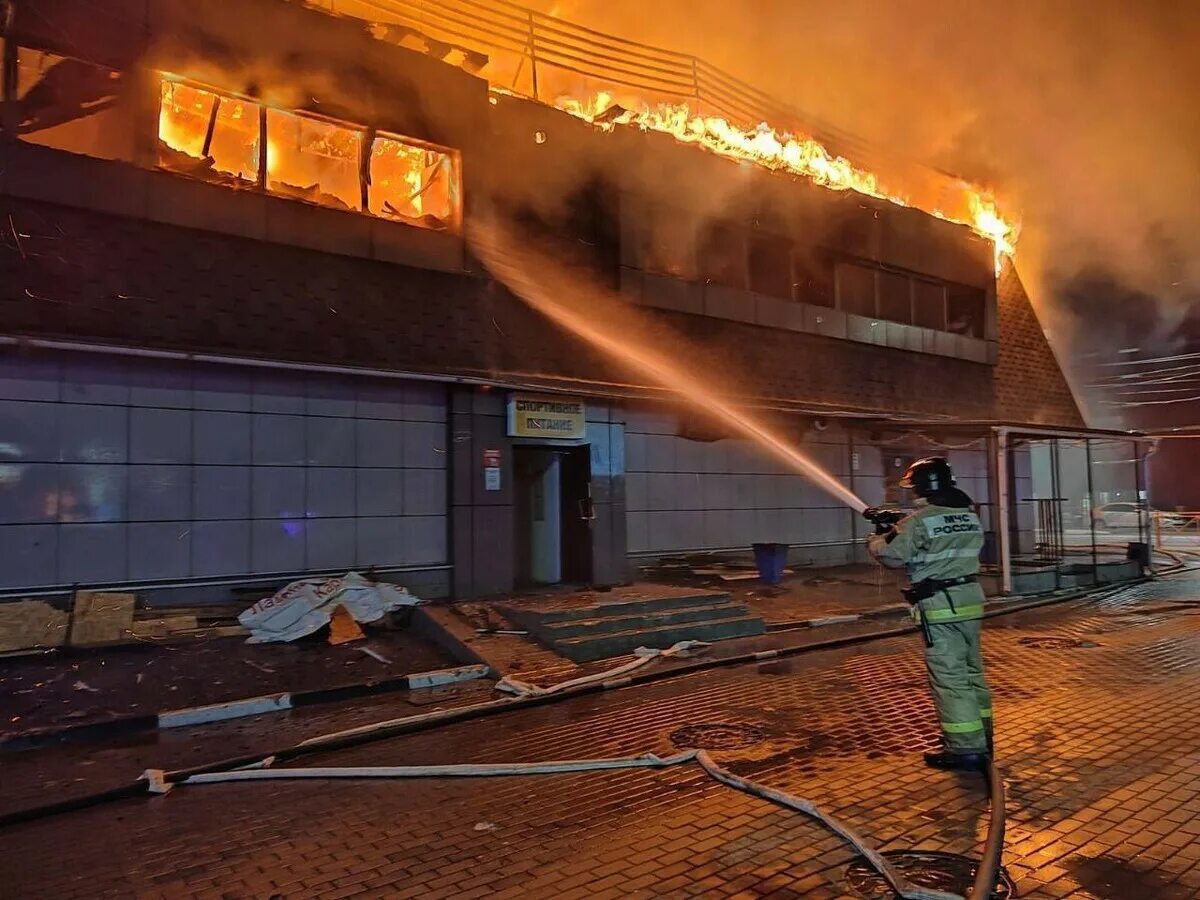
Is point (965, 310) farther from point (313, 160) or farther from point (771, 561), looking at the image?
point (313, 160)

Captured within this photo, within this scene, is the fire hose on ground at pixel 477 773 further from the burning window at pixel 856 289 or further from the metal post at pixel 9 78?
the burning window at pixel 856 289

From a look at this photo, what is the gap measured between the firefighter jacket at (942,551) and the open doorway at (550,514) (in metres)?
7.22

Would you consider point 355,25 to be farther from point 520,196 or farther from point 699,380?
point 699,380

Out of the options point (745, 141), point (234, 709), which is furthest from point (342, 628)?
point (745, 141)

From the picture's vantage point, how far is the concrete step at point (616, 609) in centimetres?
896

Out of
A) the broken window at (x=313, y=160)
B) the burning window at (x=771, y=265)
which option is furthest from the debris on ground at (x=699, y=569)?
the broken window at (x=313, y=160)

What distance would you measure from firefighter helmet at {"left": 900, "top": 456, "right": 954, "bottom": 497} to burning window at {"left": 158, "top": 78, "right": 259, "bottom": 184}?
27.8 feet

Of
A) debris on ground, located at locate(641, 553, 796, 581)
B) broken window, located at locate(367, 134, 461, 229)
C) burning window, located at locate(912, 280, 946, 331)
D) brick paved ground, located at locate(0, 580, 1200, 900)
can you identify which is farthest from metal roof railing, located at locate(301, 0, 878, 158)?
brick paved ground, located at locate(0, 580, 1200, 900)

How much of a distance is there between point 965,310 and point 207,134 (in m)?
16.1

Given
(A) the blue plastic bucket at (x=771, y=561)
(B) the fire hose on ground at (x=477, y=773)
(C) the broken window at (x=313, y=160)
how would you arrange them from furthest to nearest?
1. (A) the blue plastic bucket at (x=771, y=561)
2. (C) the broken window at (x=313, y=160)
3. (B) the fire hose on ground at (x=477, y=773)

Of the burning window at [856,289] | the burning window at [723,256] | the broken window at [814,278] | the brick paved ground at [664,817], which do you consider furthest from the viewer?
the burning window at [856,289]

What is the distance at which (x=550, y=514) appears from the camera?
41.4ft

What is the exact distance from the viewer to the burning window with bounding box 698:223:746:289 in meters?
14.0

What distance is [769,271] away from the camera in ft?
49.3
